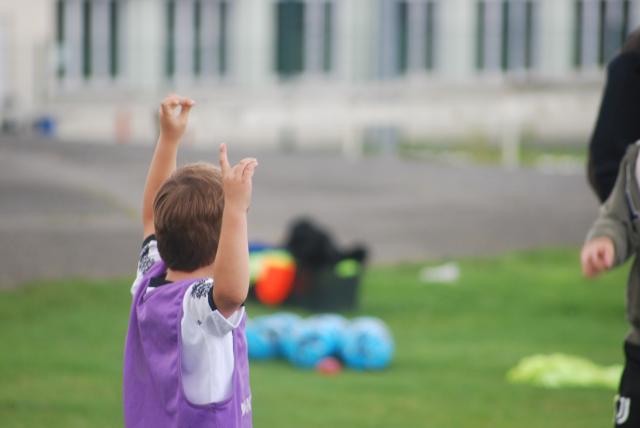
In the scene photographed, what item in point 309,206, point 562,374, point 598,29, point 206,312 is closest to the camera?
point 206,312

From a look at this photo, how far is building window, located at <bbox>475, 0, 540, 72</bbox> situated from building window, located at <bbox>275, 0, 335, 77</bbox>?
4.09 metres

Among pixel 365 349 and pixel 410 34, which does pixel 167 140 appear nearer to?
pixel 365 349

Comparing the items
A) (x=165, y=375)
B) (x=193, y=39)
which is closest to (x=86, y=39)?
(x=193, y=39)

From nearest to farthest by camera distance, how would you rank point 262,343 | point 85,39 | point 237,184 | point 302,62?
1. point 237,184
2. point 262,343
3. point 85,39
4. point 302,62

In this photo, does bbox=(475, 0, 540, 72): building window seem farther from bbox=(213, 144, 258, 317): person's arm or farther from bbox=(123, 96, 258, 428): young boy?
bbox=(213, 144, 258, 317): person's arm

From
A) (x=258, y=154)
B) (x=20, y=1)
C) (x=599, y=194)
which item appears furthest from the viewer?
(x=20, y=1)

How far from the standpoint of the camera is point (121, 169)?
2125 cm

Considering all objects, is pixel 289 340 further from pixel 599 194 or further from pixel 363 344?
pixel 599 194

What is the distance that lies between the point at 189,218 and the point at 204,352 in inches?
13.3

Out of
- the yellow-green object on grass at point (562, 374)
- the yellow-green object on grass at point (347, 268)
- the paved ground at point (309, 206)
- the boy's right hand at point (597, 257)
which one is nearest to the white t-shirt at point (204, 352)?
the boy's right hand at point (597, 257)

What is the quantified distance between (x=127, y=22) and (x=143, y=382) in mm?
35116

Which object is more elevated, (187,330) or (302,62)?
(187,330)

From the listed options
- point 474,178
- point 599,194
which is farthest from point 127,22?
point 599,194

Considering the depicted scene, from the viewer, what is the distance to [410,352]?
1042 centimetres
